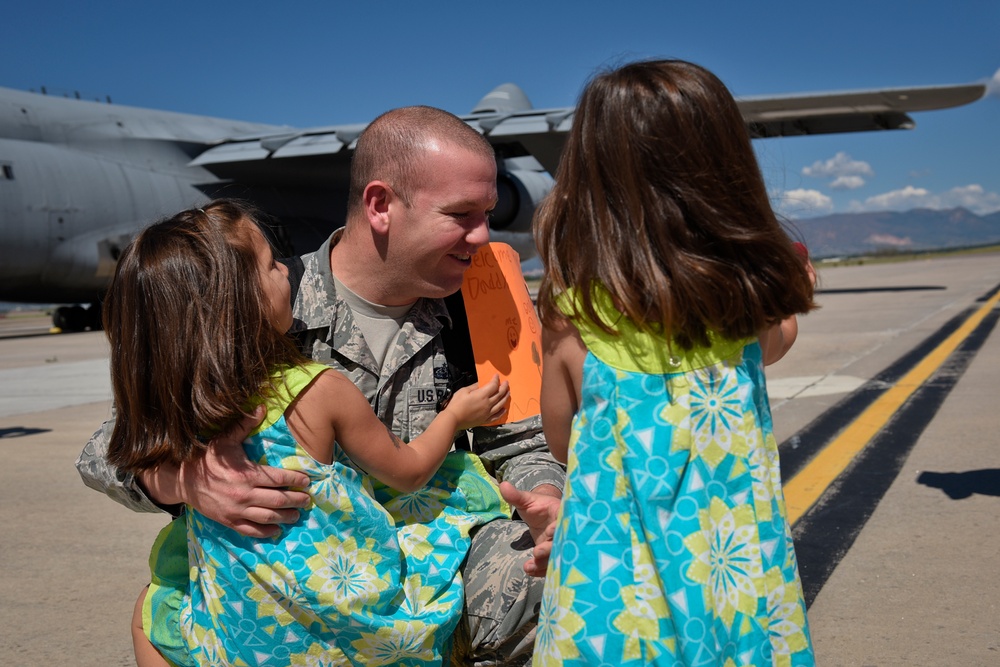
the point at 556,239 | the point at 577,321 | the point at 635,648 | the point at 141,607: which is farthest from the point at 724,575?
the point at 141,607

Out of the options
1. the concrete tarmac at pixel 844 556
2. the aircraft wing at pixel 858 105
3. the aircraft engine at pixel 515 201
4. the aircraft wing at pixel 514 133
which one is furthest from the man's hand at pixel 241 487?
the aircraft engine at pixel 515 201

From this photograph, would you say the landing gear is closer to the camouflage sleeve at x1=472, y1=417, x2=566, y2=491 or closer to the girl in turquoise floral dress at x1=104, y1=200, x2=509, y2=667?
the camouflage sleeve at x1=472, y1=417, x2=566, y2=491

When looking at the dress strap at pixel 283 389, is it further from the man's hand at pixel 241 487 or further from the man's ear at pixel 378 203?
the man's ear at pixel 378 203

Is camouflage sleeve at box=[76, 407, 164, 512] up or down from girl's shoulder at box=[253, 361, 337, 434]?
down

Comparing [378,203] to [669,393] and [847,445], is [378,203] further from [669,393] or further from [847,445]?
[847,445]

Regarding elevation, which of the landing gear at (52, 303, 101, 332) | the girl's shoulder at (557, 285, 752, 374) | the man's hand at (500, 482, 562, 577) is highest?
the girl's shoulder at (557, 285, 752, 374)

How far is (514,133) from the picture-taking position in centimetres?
1592

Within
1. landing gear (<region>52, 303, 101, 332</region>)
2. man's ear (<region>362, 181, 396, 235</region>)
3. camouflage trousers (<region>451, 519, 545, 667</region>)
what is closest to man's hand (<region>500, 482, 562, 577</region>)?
camouflage trousers (<region>451, 519, 545, 667</region>)

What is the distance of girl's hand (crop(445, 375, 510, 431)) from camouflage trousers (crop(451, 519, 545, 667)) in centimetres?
27

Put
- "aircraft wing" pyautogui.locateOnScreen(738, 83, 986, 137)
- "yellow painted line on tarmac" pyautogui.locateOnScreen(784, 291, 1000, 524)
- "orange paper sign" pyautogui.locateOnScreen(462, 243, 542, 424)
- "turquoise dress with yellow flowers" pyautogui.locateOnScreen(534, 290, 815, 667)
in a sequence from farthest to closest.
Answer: "aircraft wing" pyautogui.locateOnScreen(738, 83, 986, 137) < "yellow painted line on tarmac" pyautogui.locateOnScreen(784, 291, 1000, 524) < "orange paper sign" pyautogui.locateOnScreen(462, 243, 542, 424) < "turquoise dress with yellow flowers" pyautogui.locateOnScreen(534, 290, 815, 667)

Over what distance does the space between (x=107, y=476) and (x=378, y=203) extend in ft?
2.98

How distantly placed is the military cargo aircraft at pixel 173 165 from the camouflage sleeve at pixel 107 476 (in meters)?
12.3

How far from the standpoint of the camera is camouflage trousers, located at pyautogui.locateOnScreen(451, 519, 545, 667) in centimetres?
191

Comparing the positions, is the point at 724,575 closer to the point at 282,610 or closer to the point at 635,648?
the point at 635,648
